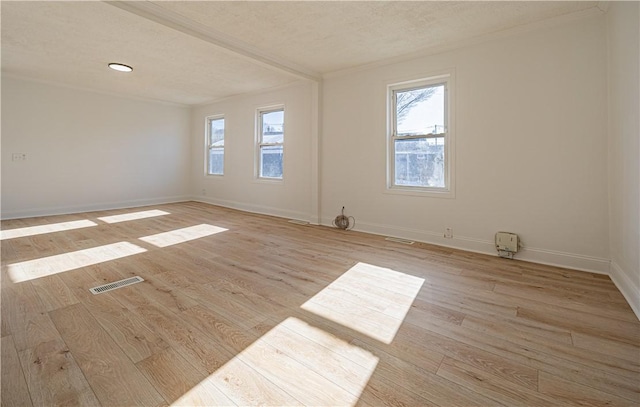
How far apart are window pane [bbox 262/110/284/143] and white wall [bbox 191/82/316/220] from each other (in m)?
0.22

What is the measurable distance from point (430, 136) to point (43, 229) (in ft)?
19.5

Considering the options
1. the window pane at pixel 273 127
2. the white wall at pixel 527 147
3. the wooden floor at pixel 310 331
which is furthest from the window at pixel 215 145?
the white wall at pixel 527 147

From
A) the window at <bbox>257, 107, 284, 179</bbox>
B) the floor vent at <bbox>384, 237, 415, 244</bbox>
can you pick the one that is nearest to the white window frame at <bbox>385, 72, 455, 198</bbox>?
the floor vent at <bbox>384, 237, 415, 244</bbox>

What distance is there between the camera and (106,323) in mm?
1925

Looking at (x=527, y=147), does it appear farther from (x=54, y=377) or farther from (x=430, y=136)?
(x=54, y=377)

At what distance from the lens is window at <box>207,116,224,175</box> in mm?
7375

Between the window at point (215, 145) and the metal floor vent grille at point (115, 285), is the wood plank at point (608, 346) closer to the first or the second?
the metal floor vent grille at point (115, 285)

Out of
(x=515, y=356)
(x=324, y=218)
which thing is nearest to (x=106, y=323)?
(x=515, y=356)

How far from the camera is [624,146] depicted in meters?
2.48

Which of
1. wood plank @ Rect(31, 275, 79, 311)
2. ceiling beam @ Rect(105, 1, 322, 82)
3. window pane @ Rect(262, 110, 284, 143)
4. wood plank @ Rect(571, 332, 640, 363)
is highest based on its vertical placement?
ceiling beam @ Rect(105, 1, 322, 82)

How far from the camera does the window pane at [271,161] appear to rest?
6.04 m

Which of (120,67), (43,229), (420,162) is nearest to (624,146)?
(420,162)

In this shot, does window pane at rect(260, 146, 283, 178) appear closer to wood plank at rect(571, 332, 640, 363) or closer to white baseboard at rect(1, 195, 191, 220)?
white baseboard at rect(1, 195, 191, 220)

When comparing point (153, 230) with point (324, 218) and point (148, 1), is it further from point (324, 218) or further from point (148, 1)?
point (148, 1)
